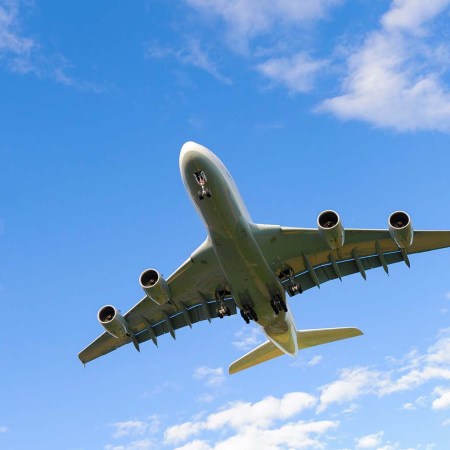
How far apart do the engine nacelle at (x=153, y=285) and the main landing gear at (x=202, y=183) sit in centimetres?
445

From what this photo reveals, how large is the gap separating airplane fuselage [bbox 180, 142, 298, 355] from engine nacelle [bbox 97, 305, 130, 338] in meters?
4.93

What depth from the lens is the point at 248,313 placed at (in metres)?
24.2

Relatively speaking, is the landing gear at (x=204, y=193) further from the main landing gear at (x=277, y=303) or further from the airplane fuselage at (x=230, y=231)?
the main landing gear at (x=277, y=303)

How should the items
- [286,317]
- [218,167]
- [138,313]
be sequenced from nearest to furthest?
[218,167]
[286,317]
[138,313]

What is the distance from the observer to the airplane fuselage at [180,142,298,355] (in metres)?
20.8

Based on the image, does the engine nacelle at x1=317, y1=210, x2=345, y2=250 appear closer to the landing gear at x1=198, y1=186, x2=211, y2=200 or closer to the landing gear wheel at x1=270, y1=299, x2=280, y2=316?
the landing gear wheel at x1=270, y1=299, x2=280, y2=316

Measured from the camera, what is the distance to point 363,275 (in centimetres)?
2566

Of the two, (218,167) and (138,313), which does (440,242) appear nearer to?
(218,167)

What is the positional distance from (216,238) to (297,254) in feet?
13.8

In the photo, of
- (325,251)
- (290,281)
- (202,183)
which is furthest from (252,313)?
(202,183)

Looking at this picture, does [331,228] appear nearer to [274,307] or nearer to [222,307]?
[274,307]

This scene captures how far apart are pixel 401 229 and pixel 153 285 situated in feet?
29.7

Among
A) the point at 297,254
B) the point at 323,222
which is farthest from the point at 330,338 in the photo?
the point at 323,222

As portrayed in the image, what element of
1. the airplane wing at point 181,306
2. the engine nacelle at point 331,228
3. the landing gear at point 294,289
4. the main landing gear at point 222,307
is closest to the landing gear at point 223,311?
the main landing gear at point 222,307
